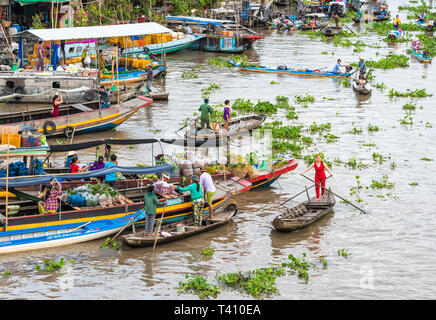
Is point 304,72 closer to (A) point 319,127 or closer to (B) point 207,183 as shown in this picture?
(A) point 319,127

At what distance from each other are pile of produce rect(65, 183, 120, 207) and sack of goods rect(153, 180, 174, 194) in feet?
2.94

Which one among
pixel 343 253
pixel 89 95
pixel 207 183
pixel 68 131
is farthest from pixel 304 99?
pixel 343 253

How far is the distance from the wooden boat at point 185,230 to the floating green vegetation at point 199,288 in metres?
1.75

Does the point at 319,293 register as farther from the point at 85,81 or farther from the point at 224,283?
the point at 85,81

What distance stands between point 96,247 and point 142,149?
700 cm

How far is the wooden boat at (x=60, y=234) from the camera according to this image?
42.2 ft

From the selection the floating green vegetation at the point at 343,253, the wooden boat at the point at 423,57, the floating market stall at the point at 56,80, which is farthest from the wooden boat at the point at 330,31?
the floating green vegetation at the point at 343,253

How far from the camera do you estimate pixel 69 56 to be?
28.7 meters

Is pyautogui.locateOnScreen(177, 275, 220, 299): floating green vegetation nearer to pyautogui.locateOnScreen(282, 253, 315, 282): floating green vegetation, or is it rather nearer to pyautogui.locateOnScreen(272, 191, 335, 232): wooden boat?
pyautogui.locateOnScreen(282, 253, 315, 282): floating green vegetation

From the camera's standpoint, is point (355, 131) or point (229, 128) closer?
point (229, 128)

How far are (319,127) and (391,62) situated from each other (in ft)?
48.8

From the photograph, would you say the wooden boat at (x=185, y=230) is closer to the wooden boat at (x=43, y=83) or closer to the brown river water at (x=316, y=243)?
the brown river water at (x=316, y=243)

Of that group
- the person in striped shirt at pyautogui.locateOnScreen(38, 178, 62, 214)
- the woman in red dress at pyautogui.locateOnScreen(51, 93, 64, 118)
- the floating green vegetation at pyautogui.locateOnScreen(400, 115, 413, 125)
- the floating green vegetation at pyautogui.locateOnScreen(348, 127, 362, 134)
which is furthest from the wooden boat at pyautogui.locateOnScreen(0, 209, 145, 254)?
the floating green vegetation at pyautogui.locateOnScreen(400, 115, 413, 125)

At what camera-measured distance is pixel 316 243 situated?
14086mm
